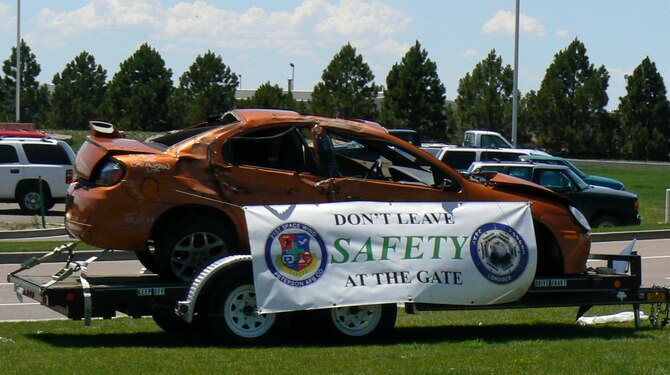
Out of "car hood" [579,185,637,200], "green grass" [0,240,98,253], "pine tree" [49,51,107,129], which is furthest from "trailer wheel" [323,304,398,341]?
"pine tree" [49,51,107,129]

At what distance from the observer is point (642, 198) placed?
40.2 metres

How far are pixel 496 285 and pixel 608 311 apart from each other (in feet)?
11.1

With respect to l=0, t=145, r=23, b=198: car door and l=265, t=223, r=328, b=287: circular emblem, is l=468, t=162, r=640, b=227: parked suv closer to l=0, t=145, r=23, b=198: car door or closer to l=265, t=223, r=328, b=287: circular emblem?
l=0, t=145, r=23, b=198: car door

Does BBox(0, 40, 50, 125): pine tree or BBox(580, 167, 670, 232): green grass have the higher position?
BBox(0, 40, 50, 125): pine tree

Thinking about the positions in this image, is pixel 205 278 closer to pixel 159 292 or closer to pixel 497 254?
pixel 159 292

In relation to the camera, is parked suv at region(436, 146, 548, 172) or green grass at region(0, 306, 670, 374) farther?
parked suv at region(436, 146, 548, 172)

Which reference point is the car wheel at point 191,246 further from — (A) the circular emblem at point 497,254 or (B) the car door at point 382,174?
(A) the circular emblem at point 497,254

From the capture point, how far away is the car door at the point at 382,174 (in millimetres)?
9836

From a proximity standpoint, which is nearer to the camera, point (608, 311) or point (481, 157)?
point (608, 311)

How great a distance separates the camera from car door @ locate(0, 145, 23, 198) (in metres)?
28.1

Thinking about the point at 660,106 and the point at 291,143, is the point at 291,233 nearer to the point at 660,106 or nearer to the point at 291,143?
the point at 291,143

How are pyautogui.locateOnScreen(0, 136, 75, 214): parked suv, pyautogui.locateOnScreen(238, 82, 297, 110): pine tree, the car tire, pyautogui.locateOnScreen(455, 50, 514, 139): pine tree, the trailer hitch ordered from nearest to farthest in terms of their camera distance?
the trailer hitch, pyautogui.locateOnScreen(0, 136, 75, 214): parked suv, the car tire, pyautogui.locateOnScreen(238, 82, 297, 110): pine tree, pyautogui.locateOnScreen(455, 50, 514, 139): pine tree

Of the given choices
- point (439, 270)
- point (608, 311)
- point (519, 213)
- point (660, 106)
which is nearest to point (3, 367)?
point (439, 270)

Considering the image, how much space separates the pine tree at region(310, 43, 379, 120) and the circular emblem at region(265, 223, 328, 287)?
50756 millimetres
